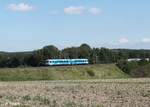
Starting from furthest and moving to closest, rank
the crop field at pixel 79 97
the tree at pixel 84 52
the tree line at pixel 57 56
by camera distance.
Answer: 1. the tree at pixel 84 52
2. the tree line at pixel 57 56
3. the crop field at pixel 79 97

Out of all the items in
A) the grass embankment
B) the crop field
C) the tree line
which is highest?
the tree line

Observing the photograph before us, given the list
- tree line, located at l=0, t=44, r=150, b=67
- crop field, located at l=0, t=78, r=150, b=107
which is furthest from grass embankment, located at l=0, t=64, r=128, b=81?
crop field, located at l=0, t=78, r=150, b=107

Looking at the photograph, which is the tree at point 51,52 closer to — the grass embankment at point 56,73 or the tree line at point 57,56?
the tree line at point 57,56

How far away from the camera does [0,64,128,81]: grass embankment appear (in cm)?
8850

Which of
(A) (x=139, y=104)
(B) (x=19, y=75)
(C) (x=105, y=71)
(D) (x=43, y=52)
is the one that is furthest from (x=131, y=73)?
(A) (x=139, y=104)

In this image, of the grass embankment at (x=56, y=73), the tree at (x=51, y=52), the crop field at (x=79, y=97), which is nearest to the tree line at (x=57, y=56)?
the tree at (x=51, y=52)

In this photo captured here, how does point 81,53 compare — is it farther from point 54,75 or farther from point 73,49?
point 54,75

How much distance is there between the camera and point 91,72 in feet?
330

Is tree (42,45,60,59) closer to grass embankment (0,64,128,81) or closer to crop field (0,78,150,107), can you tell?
grass embankment (0,64,128,81)

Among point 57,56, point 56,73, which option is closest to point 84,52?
point 57,56

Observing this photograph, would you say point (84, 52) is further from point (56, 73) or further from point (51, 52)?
point (56, 73)

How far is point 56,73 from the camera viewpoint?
3652 inches

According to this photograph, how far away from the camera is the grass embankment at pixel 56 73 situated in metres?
88.5

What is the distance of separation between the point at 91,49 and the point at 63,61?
33045 mm
